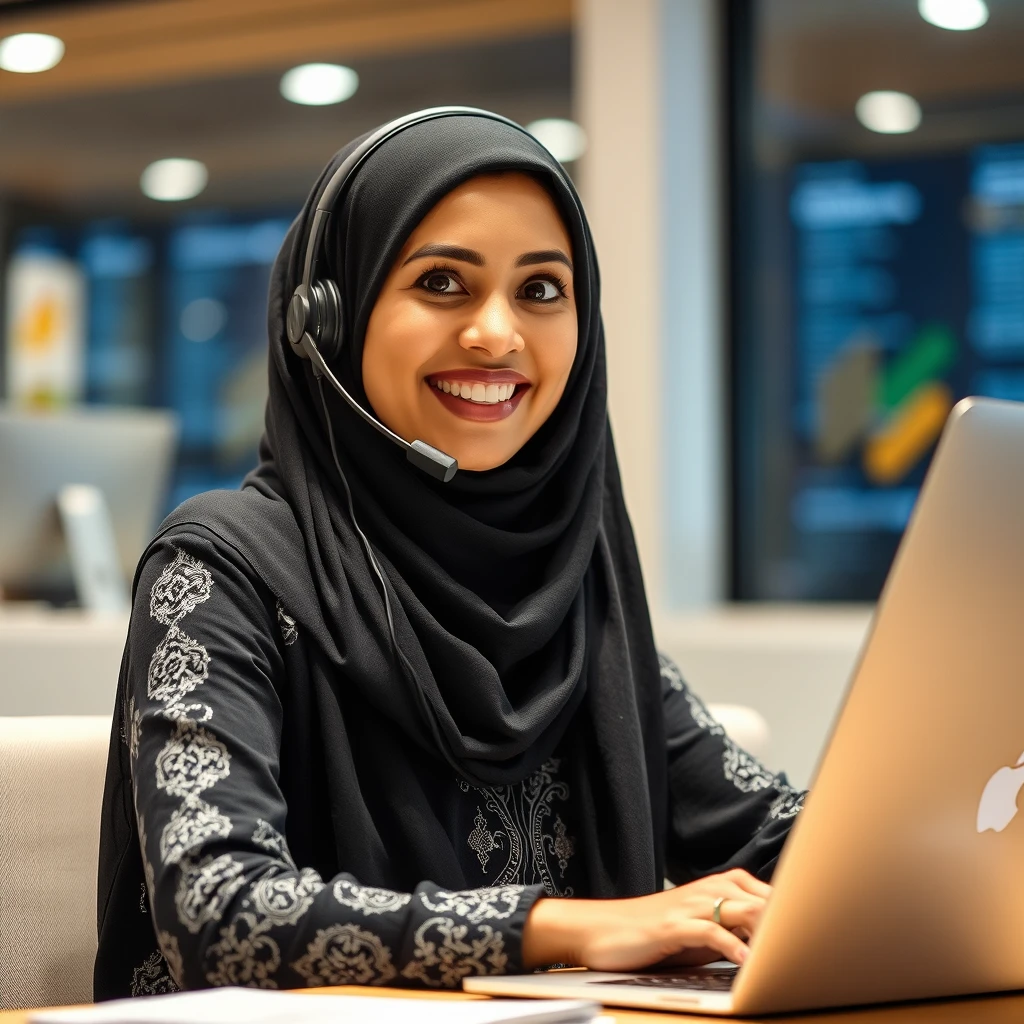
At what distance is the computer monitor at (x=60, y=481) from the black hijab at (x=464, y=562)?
2000 millimetres

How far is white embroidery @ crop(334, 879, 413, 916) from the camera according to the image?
0.91 metres

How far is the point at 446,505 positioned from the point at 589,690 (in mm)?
221

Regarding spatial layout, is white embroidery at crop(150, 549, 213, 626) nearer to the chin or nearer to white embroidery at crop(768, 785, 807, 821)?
the chin

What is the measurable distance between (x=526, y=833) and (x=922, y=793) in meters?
0.57

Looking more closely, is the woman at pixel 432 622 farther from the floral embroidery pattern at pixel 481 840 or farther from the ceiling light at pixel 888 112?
the ceiling light at pixel 888 112

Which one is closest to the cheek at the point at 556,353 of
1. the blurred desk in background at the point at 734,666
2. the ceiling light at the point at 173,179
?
the blurred desk in background at the point at 734,666

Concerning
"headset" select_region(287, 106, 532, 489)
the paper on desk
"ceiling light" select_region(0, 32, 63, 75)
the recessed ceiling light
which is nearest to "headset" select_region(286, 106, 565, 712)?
"headset" select_region(287, 106, 532, 489)

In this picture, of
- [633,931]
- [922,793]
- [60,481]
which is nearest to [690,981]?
[633,931]

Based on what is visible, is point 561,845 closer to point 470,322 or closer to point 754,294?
point 470,322

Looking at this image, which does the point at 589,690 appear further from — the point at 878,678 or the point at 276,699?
the point at 878,678

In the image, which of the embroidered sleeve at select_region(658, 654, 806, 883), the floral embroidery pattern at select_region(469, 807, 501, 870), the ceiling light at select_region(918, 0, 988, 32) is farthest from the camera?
the ceiling light at select_region(918, 0, 988, 32)

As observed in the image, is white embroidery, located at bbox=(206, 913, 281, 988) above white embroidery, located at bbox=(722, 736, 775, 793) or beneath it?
beneath

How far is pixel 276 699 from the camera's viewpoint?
1140 mm

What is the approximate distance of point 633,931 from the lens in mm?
915
